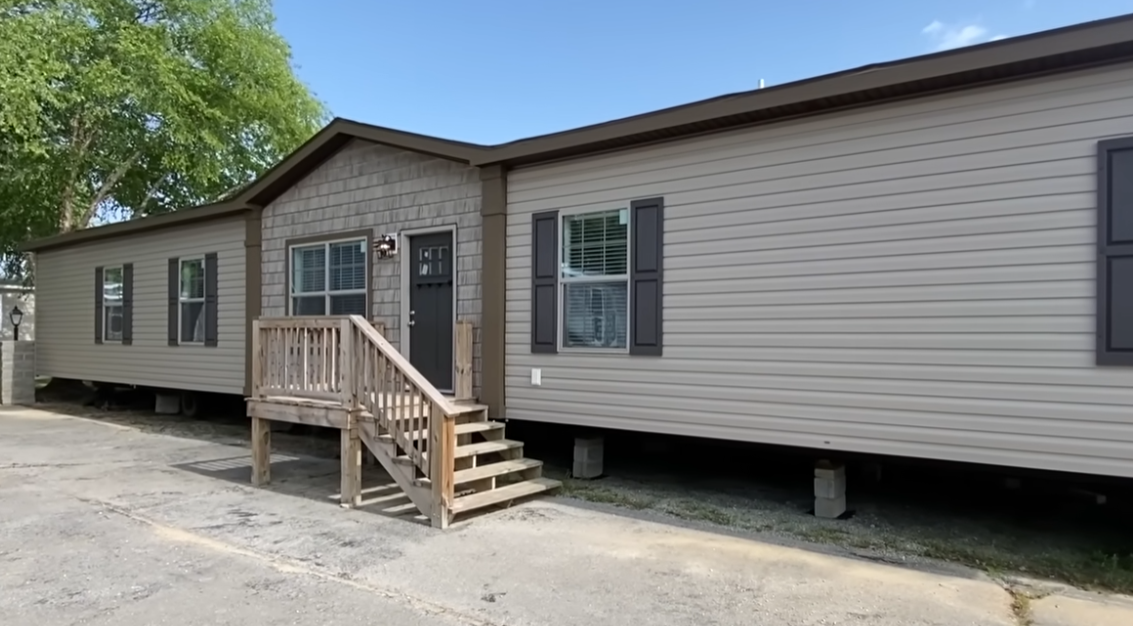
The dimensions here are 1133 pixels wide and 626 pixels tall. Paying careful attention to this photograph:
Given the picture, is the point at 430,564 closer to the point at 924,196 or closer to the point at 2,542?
the point at 2,542

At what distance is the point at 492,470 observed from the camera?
585 centimetres

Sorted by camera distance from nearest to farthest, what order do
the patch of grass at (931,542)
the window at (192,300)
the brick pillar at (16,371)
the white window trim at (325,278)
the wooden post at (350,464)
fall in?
the patch of grass at (931,542), the wooden post at (350,464), the white window trim at (325,278), the window at (192,300), the brick pillar at (16,371)

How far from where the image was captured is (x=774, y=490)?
21.7ft

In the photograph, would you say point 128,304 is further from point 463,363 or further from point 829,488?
point 829,488

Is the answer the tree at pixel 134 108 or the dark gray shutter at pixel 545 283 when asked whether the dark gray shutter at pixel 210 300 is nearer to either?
the tree at pixel 134 108

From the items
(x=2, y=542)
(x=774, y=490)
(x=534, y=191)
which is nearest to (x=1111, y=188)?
(x=774, y=490)

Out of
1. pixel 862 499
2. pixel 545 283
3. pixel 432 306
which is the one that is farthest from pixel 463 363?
pixel 862 499

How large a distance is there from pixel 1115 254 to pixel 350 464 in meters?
5.48

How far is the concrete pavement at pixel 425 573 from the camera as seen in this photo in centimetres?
364

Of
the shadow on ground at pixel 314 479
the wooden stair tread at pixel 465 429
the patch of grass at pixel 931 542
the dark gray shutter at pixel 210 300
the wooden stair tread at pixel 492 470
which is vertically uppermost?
the dark gray shutter at pixel 210 300

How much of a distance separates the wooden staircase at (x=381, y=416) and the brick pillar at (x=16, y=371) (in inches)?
405

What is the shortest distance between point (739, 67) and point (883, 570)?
13.6 metres

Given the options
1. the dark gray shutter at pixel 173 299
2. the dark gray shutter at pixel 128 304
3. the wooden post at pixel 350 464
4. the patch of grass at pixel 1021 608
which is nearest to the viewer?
the patch of grass at pixel 1021 608

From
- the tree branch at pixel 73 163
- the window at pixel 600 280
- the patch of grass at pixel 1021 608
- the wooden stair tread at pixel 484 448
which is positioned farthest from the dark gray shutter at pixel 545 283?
the tree branch at pixel 73 163
